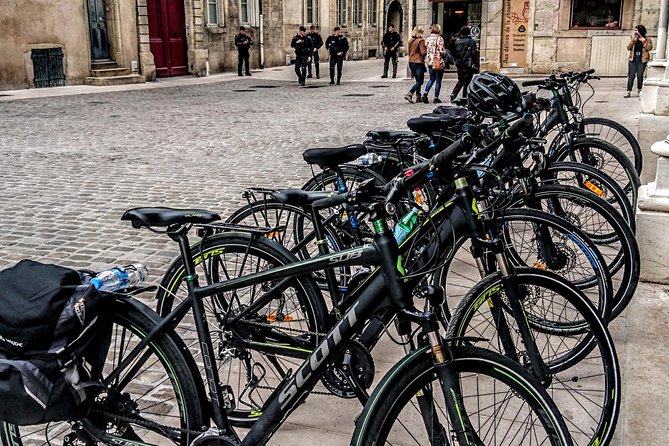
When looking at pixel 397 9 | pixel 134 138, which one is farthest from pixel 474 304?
pixel 397 9

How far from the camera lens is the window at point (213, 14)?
26.9 meters

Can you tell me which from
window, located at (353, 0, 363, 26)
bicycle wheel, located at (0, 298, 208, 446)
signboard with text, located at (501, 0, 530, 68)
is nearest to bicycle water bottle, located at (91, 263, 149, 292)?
bicycle wheel, located at (0, 298, 208, 446)

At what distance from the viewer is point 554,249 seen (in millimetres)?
3809

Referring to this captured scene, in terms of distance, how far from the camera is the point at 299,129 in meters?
12.9

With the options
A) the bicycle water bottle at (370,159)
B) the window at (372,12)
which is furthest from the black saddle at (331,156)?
the window at (372,12)

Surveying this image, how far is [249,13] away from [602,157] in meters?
25.1

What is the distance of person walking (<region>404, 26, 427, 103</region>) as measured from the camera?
17312 millimetres

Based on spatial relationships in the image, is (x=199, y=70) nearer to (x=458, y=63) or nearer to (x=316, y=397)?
(x=458, y=63)

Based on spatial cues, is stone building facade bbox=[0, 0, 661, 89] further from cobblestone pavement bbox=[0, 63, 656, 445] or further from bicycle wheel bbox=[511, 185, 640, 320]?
bicycle wheel bbox=[511, 185, 640, 320]

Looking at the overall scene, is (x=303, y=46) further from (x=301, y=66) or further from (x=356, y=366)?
(x=356, y=366)

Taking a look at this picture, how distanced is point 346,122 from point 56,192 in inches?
255

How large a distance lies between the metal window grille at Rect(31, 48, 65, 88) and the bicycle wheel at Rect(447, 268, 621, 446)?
19.3 metres

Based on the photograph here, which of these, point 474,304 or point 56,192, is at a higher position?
point 474,304

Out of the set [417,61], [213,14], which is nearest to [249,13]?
[213,14]
